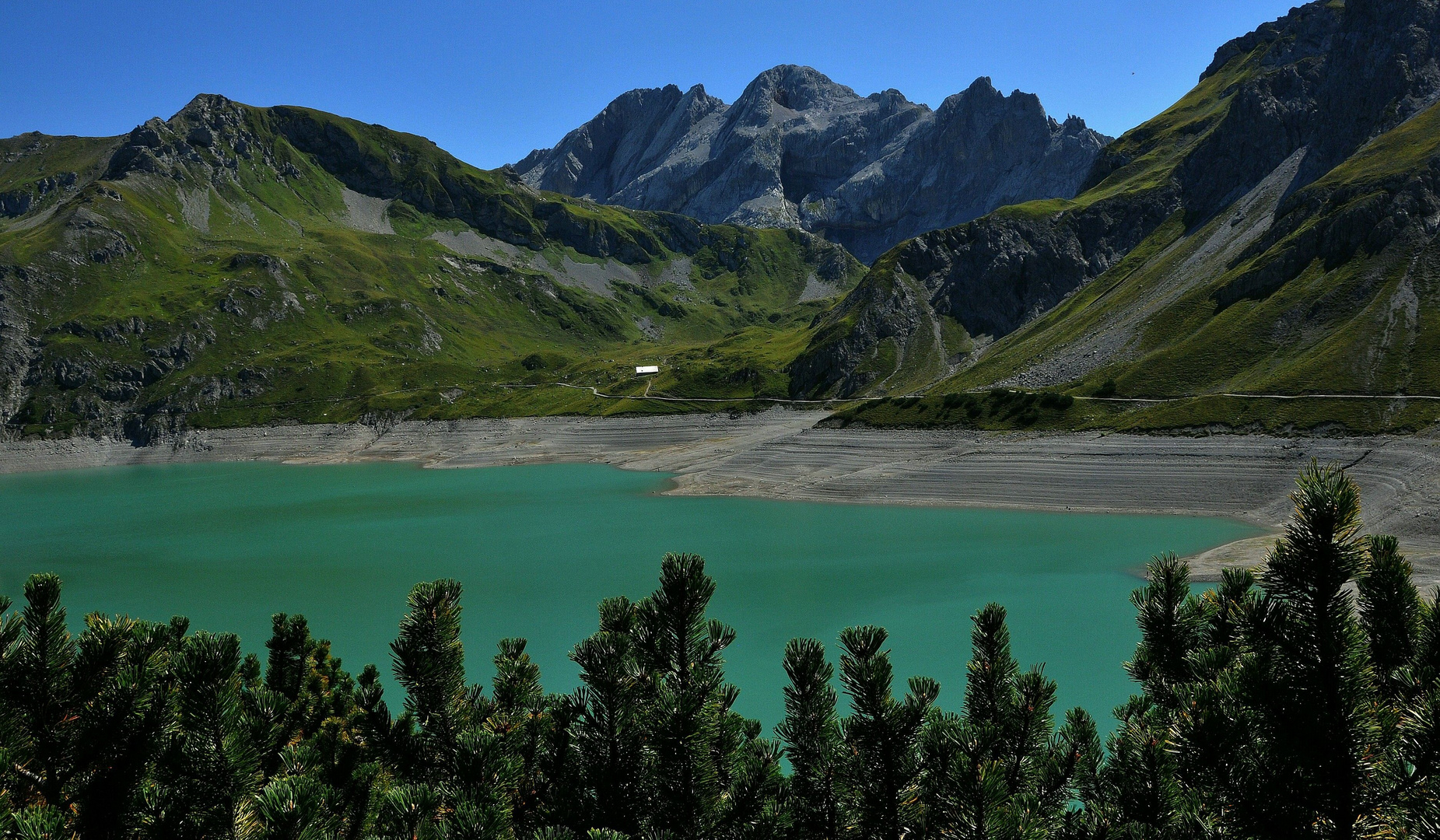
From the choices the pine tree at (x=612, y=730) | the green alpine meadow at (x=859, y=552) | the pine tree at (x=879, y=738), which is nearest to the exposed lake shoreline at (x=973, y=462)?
the green alpine meadow at (x=859, y=552)

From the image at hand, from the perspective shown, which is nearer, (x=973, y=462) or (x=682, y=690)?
(x=682, y=690)

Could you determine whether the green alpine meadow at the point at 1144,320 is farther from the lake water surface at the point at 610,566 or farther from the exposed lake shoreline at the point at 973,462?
the lake water surface at the point at 610,566

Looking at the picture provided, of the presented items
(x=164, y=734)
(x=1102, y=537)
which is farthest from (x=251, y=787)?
(x=1102, y=537)

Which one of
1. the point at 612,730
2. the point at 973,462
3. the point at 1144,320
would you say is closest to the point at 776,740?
the point at 612,730

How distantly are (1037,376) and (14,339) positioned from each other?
9495 inches

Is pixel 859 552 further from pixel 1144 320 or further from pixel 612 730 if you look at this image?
pixel 1144 320

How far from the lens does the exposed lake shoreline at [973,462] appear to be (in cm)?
5881

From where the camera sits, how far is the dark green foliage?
4734mm

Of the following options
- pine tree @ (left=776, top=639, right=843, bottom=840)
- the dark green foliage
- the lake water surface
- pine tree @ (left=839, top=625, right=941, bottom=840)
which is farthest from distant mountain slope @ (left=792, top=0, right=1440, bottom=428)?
pine tree @ (left=776, top=639, right=843, bottom=840)

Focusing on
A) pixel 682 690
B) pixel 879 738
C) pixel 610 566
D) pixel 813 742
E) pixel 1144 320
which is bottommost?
pixel 610 566

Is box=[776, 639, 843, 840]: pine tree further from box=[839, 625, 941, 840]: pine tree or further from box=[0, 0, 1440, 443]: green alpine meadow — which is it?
box=[0, 0, 1440, 443]: green alpine meadow

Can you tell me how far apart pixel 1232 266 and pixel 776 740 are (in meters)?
138

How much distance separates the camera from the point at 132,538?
79750 millimetres

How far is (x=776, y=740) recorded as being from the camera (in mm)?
7648
